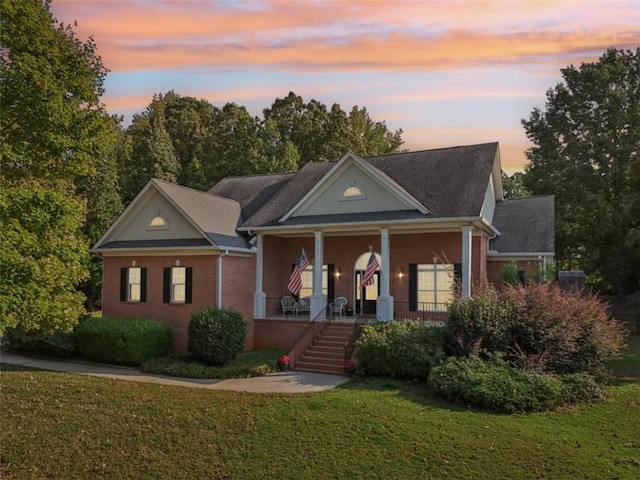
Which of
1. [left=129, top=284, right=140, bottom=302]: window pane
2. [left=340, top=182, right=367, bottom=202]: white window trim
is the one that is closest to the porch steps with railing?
[left=340, top=182, right=367, bottom=202]: white window trim

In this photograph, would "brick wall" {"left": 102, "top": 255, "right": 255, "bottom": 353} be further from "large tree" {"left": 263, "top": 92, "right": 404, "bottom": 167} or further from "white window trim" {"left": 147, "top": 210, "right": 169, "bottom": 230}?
"large tree" {"left": 263, "top": 92, "right": 404, "bottom": 167}

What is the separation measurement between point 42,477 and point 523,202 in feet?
71.8

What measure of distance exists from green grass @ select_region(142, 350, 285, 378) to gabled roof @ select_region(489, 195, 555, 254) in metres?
10.6

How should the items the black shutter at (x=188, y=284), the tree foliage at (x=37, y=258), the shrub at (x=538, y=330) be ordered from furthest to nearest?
1. the black shutter at (x=188, y=284)
2. the shrub at (x=538, y=330)
3. the tree foliage at (x=37, y=258)

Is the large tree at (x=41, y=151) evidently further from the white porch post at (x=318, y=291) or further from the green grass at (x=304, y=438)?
the white porch post at (x=318, y=291)

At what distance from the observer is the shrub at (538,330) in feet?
45.0

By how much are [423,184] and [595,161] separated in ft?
63.2

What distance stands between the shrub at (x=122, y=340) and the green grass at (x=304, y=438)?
439 centimetres

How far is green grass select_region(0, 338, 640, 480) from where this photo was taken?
8414 mm

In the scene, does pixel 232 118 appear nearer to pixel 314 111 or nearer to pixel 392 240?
pixel 314 111

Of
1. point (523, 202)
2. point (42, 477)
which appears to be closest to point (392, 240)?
point (523, 202)

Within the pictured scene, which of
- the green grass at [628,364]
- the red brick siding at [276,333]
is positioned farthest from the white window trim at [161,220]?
the green grass at [628,364]

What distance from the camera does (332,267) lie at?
22.0m

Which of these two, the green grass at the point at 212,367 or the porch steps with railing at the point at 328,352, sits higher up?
the porch steps with railing at the point at 328,352
